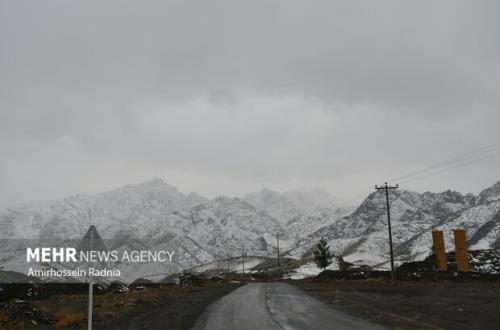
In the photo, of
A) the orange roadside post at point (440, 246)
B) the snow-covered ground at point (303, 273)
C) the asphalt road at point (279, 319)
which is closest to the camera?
the asphalt road at point (279, 319)

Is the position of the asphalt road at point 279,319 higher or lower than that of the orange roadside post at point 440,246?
lower

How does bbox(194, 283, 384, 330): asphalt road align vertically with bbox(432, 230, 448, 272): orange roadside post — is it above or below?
below

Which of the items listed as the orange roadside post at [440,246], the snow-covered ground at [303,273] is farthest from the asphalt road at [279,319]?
the snow-covered ground at [303,273]

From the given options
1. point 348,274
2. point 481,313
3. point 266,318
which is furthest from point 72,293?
point 348,274

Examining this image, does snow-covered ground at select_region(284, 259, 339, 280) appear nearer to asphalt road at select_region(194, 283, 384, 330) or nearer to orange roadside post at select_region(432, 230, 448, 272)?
orange roadside post at select_region(432, 230, 448, 272)

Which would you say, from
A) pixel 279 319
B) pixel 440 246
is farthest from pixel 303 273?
pixel 279 319

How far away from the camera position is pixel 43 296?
41500mm

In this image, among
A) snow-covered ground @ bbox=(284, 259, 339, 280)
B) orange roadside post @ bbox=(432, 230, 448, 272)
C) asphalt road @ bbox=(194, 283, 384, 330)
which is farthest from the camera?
snow-covered ground @ bbox=(284, 259, 339, 280)

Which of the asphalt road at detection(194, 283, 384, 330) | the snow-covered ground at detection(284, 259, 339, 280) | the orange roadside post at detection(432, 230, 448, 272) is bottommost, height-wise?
the snow-covered ground at detection(284, 259, 339, 280)

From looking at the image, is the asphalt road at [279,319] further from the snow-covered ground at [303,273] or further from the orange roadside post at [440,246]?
the snow-covered ground at [303,273]

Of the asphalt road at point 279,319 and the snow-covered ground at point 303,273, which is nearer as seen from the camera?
the asphalt road at point 279,319

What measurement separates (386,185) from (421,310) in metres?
35.1

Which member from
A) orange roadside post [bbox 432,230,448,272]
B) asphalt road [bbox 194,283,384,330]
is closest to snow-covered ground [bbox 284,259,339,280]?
orange roadside post [bbox 432,230,448,272]

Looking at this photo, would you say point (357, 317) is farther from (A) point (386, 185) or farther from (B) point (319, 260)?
(B) point (319, 260)
